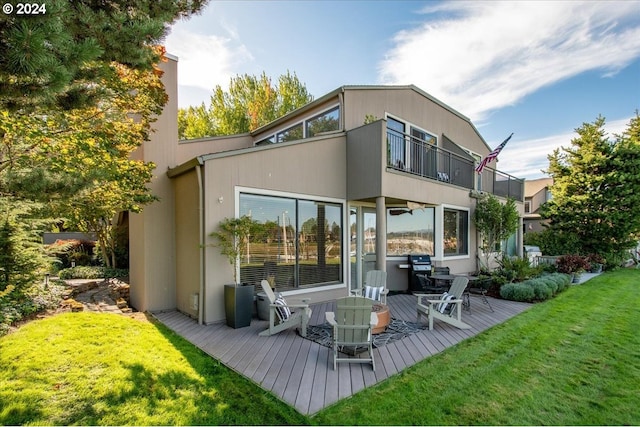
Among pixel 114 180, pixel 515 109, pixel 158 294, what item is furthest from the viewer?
pixel 515 109

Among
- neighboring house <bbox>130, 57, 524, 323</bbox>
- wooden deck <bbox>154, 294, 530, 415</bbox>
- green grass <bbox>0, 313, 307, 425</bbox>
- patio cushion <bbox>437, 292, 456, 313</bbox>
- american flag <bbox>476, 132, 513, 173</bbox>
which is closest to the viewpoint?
green grass <bbox>0, 313, 307, 425</bbox>

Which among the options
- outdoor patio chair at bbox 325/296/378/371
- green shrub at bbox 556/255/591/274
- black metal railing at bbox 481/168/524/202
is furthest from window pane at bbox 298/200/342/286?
green shrub at bbox 556/255/591/274

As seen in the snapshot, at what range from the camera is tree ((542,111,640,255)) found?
55.1 feet

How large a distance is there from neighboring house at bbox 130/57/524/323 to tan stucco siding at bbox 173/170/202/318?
24 millimetres

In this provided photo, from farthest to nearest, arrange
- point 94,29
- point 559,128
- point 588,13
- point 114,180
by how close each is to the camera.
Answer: point 559,128 → point 588,13 → point 114,180 → point 94,29

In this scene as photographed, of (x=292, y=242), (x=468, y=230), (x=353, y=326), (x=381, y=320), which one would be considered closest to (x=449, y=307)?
(x=381, y=320)

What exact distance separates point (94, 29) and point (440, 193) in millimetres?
10187

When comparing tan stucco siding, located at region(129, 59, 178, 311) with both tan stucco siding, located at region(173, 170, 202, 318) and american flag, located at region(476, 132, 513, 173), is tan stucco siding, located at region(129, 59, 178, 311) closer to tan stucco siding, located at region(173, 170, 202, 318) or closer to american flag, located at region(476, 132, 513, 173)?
tan stucco siding, located at region(173, 170, 202, 318)

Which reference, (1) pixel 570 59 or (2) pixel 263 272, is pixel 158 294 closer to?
(2) pixel 263 272

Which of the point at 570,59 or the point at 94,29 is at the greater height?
the point at 570,59

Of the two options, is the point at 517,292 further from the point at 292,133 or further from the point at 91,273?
the point at 91,273

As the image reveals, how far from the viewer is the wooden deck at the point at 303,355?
3838mm

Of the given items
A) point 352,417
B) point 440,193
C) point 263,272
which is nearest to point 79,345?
point 263,272

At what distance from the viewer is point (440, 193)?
1087cm
